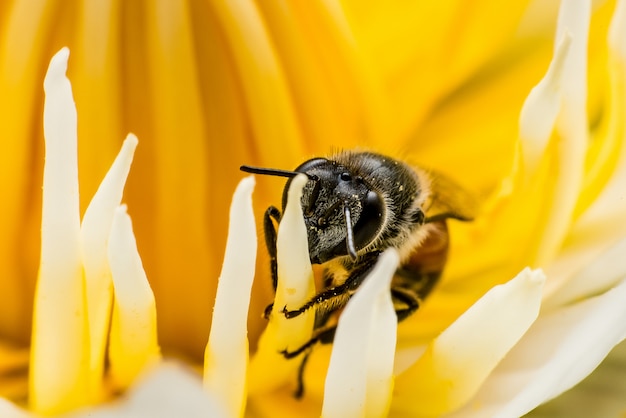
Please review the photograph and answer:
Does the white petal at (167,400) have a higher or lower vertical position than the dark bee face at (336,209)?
lower

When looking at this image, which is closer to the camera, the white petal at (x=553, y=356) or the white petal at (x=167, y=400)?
the white petal at (x=167, y=400)

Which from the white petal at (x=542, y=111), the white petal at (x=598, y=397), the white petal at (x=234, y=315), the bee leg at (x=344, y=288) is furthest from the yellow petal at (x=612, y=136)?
the white petal at (x=234, y=315)

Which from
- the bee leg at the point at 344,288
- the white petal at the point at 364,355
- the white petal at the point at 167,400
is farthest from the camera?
the bee leg at the point at 344,288

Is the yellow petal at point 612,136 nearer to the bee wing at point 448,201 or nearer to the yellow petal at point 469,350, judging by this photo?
the bee wing at point 448,201

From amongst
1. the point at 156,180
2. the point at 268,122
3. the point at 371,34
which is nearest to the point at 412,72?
the point at 371,34

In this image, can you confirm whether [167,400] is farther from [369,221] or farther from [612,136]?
[612,136]

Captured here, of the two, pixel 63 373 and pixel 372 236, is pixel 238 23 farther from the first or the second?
pixel 63 373

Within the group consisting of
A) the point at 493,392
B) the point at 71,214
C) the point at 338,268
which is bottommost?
the point at 493,392
